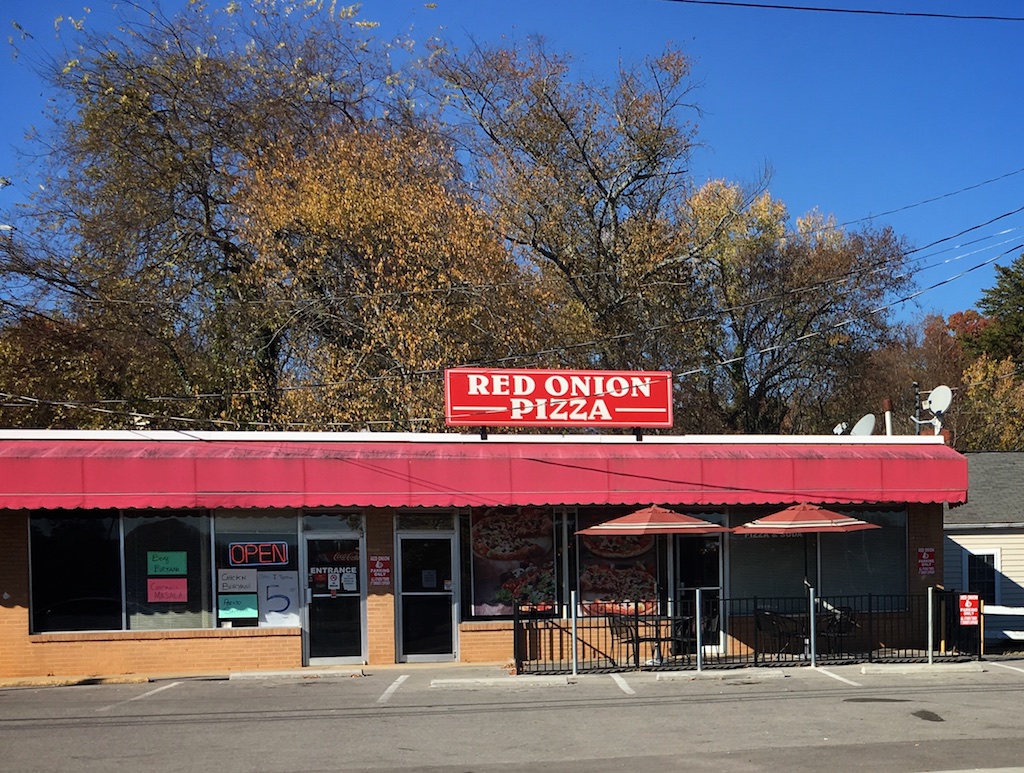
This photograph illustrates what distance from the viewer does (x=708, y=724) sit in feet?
35.7

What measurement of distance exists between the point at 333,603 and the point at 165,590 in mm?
2575

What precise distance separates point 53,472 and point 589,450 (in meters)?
7.98

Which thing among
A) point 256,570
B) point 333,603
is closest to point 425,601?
point 333,603

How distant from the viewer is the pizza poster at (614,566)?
16.3 metres

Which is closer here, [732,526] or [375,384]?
[732,526]

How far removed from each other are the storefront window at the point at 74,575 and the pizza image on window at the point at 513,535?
567cm

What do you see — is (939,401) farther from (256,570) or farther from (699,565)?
(256,570)

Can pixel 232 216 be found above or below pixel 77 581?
above

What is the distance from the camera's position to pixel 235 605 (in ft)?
51.3

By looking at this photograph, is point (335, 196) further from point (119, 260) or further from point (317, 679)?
point (317, 679)

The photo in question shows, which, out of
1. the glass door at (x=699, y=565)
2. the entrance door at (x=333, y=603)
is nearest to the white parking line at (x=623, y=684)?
the glass door at (x=699, y=565)

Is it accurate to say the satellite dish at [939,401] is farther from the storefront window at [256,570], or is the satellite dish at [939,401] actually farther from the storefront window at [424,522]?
the storefront window at [256,570]

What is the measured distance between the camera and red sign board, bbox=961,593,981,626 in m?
15.2

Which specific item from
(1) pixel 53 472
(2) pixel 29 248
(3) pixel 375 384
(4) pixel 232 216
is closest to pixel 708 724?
(1) pixel 53 472
